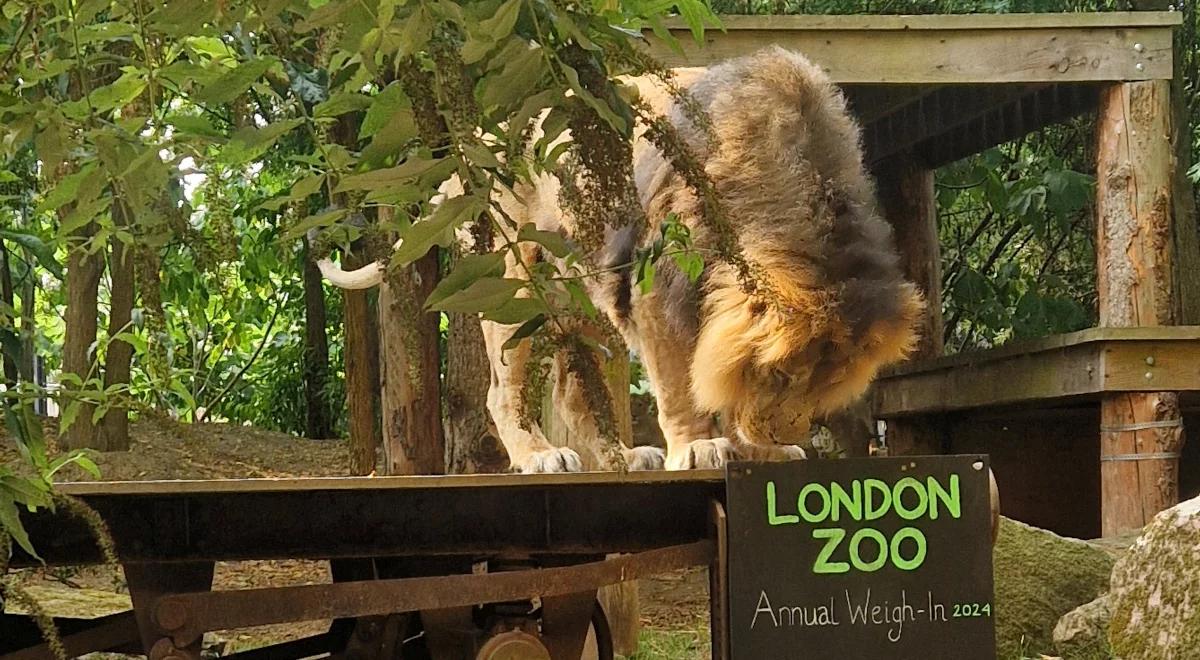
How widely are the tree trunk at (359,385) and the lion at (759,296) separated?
1.88m

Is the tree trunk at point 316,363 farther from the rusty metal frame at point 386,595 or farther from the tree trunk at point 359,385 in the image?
the rusty metal frame at point 386,595

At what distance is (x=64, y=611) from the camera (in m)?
5.50

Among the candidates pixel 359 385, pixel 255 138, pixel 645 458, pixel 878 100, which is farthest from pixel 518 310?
pixel 878 100

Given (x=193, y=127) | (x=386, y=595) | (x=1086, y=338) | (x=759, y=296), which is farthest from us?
(x=1086, y=338)

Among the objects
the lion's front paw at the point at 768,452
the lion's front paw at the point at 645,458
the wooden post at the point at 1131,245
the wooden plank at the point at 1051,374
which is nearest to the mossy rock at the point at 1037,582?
the wooden post at the point at 1131,245

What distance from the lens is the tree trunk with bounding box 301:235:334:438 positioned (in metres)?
9.87

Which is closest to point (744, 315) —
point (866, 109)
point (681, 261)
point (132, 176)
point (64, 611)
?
point (681, 261)

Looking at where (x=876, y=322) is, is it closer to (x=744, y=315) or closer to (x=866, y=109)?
(x=744, y=315)

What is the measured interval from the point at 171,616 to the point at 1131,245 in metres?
4.59

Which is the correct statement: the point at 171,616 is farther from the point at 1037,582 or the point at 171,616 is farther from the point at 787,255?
the point at 1037,582

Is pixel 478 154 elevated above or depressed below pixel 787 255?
below

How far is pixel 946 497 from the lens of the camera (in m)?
2.71

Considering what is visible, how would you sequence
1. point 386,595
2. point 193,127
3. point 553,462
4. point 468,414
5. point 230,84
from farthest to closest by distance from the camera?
point 468,414 < point 553,462 < point 386,595 < point 193,127 < point 230,84

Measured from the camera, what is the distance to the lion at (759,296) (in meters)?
3.94
